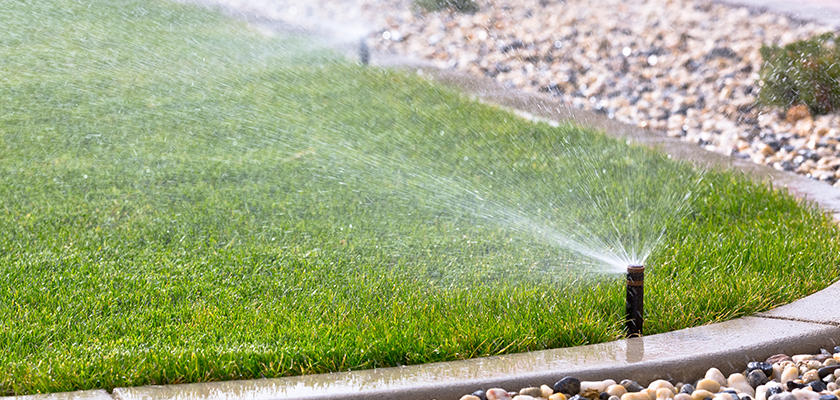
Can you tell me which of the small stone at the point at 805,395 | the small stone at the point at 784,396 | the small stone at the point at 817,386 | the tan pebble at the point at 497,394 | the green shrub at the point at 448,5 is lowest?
the small stone at the point at 817,386

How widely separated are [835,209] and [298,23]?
10.2 m

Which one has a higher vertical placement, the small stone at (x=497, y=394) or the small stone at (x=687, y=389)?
the small stone at (x=497, y=394)

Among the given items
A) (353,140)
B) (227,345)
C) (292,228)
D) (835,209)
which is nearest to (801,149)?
(835,209)

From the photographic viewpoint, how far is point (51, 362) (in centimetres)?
256

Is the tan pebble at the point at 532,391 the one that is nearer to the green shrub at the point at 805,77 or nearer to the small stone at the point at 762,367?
the small stone at the point at 762,367

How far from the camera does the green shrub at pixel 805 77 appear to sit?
662 centimetres

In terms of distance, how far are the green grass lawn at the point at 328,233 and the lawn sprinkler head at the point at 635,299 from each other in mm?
88

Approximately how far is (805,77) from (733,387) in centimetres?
498

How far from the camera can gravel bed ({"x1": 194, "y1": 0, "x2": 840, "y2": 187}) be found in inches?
247

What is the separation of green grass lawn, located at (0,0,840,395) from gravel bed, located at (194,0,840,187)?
1.22m

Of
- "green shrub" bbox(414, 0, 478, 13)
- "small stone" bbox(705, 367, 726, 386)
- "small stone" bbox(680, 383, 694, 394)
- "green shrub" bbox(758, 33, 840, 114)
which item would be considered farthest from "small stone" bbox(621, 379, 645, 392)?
"green shrub" bbox(414, 0, 478, 13)

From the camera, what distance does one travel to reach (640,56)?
9250mm

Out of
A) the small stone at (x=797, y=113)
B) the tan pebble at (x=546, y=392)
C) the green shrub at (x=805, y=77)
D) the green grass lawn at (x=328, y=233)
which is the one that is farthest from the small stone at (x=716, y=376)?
the green shrub at (x=805, y=77)

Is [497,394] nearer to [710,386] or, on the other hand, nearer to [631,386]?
[631,386]
